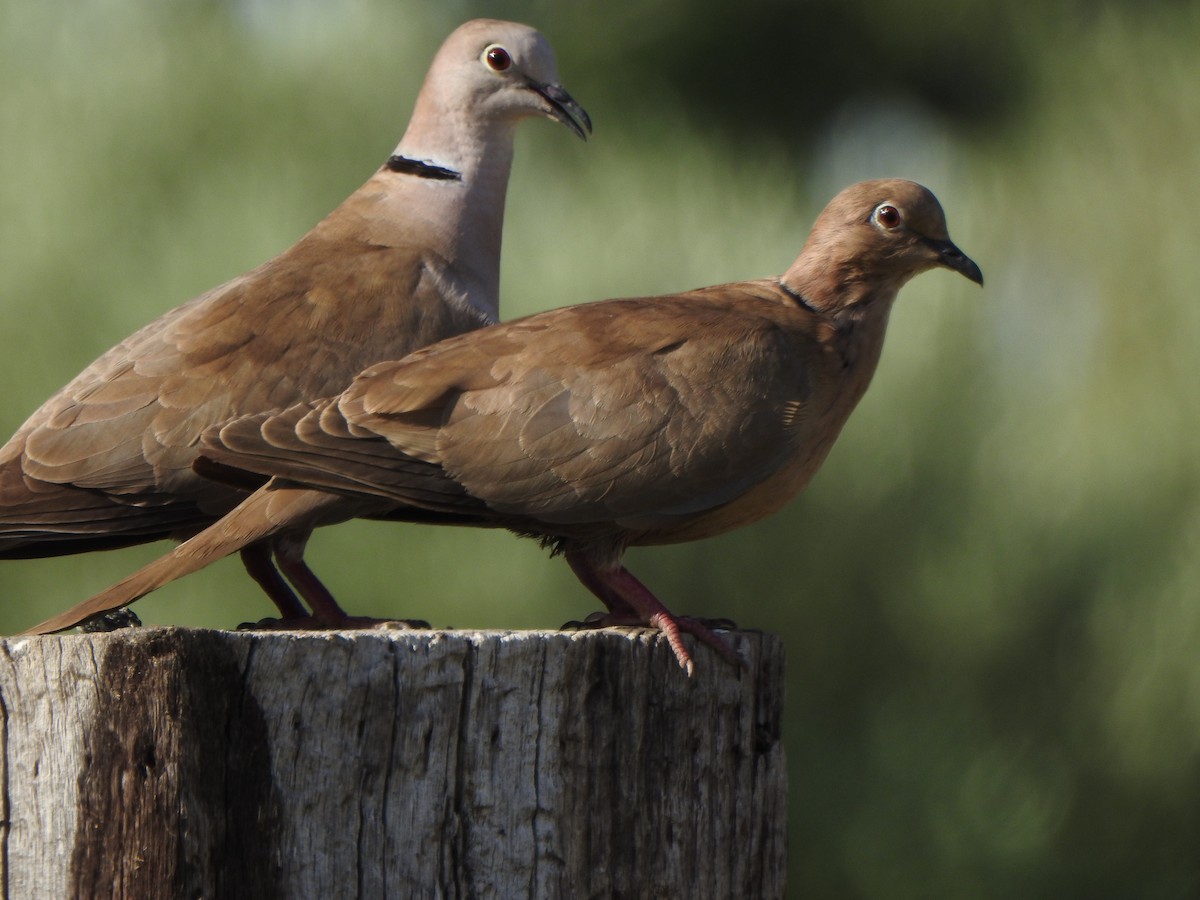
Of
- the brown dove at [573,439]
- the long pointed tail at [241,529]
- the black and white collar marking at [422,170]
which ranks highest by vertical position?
the black and white collar marking at [422,170]

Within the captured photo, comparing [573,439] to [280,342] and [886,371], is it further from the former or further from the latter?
[886,371]

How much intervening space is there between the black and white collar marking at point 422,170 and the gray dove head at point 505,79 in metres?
0.18

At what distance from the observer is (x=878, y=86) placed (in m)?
5.98

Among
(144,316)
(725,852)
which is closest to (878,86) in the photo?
(144,316)

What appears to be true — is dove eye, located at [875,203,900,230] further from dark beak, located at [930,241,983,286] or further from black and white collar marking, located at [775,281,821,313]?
black and white collar marking, located at [775,281,821,313]

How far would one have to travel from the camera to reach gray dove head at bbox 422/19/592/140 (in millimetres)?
4020

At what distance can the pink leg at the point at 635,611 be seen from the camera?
254cm

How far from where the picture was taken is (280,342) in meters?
3.44

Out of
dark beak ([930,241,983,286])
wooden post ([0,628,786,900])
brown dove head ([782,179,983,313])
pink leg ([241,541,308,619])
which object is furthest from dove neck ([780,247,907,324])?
pink leg ([241,541,308,619])

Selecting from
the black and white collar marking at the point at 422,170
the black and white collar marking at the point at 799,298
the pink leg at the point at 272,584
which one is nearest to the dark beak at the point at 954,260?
the black and white collar marking at the point at 799,298

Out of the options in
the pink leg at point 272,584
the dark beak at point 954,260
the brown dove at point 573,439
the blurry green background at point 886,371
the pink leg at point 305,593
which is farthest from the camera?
the blurry green background at point 886,371

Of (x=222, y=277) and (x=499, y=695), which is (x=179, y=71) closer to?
(x=222, y=277)

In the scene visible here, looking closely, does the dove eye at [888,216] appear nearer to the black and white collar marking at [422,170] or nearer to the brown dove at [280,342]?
the brown dove at [280,342]

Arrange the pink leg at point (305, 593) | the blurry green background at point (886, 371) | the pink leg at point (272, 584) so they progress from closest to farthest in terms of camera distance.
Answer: the pink leg at point (305, 593), the pink leg at point (272, 584), the blurry green background at point (886, 371)
